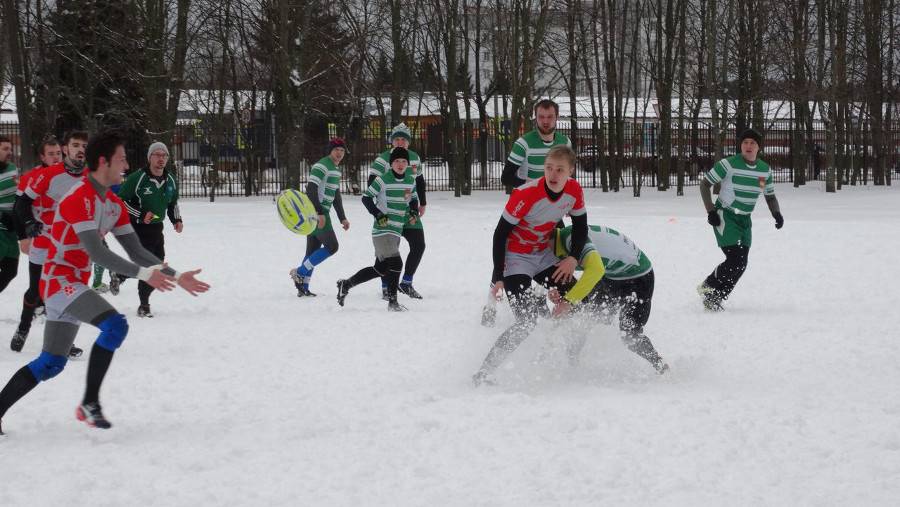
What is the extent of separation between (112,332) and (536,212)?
251 cm

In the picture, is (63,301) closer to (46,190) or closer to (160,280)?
(160,280)

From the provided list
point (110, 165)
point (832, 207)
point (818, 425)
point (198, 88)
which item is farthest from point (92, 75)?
point (818, 425)

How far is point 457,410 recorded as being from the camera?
5.34 m

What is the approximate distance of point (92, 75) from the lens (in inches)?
1134

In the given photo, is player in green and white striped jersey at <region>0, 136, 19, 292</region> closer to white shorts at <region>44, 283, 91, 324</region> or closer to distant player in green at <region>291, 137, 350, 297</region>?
distant player in green at <region>291, 137, 350, 297</region>

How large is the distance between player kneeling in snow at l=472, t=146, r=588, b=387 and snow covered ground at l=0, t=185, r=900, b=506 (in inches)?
11.7

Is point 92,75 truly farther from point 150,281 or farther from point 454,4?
point 150,281

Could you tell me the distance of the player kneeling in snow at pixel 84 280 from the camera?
4879 mm

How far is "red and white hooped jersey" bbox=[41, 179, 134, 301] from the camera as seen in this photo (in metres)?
4.88

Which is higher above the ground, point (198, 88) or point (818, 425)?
point (198, 88)

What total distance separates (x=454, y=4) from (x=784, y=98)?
10.7 metres

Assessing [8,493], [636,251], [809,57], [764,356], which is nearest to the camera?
[8,493]

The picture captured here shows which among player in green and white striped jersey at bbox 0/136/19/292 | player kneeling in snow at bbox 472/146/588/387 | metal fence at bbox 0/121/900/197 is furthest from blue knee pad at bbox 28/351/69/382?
metal fence at bbox 0/121/900/197

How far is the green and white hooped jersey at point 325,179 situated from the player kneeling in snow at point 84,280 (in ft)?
18.3
